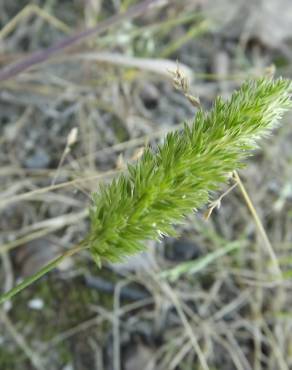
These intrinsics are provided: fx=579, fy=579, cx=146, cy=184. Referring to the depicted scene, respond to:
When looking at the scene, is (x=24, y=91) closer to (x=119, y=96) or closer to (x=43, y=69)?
(x=43, y=69)

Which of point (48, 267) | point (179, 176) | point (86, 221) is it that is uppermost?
point (179, 176)

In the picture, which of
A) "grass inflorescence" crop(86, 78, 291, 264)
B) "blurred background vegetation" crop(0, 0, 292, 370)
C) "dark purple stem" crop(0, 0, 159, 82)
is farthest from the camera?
"blurred background vegetation" crop(0, 0, 292, 370)

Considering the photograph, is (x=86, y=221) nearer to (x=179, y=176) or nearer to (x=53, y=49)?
(x=53, y=49)

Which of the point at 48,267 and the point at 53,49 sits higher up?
the point at 53,49

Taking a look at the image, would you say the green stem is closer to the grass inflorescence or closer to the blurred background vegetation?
the grass inflorescence

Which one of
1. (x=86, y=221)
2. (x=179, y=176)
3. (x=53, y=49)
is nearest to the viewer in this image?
(x=179, y=176)

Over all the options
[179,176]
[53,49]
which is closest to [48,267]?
[179,176]

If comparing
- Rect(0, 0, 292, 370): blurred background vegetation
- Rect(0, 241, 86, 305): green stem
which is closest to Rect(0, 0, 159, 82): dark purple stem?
Rect(0, 0, 292, 370): blurred background vegetation

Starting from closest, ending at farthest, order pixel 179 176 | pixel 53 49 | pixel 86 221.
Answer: pixel 179 176 → pixel 53 49 → pixel 86 221

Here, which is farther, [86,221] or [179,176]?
[86,221]
